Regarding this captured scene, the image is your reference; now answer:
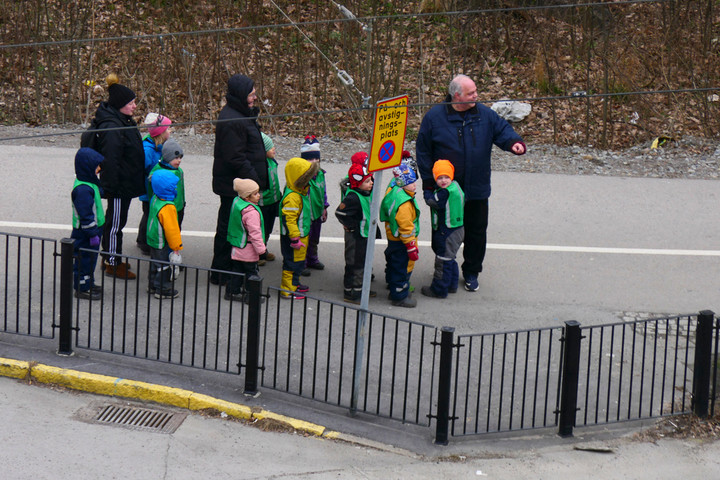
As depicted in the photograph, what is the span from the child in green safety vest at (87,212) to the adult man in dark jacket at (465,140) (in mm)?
3001

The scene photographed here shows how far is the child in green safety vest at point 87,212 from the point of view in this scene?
9156 mm

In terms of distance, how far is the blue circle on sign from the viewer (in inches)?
291

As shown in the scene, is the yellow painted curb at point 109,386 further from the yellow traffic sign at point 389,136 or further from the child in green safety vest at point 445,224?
the child in green safety vest at point 445,224

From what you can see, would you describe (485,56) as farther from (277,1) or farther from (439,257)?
(439,257)

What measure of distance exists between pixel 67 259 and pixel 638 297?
534 cm

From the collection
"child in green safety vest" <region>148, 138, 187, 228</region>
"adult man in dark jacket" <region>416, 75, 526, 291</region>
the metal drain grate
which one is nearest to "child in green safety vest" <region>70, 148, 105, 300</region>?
"child in green safety vest" <region>148, 138, 187, 228</region>

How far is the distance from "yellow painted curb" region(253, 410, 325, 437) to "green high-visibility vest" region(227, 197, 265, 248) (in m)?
2.11

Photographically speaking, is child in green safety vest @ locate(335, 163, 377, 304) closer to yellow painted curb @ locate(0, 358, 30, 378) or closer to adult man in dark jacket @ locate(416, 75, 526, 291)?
adult man in dark jacket @ locate(416, 75, 526, 291)

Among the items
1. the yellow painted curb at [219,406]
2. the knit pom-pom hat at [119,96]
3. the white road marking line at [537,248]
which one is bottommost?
the yellow painted curb at [219,406]

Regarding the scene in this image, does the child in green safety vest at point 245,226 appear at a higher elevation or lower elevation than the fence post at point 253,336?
higher

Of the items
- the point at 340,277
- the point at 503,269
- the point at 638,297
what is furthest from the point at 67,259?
the point at 638,297

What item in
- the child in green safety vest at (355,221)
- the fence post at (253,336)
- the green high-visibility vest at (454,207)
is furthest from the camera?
the green high-visibility vest at (454,207)

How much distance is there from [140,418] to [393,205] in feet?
10.0

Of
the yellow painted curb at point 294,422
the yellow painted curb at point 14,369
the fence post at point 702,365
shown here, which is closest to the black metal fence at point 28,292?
the yellow painted curb at point 14,369
